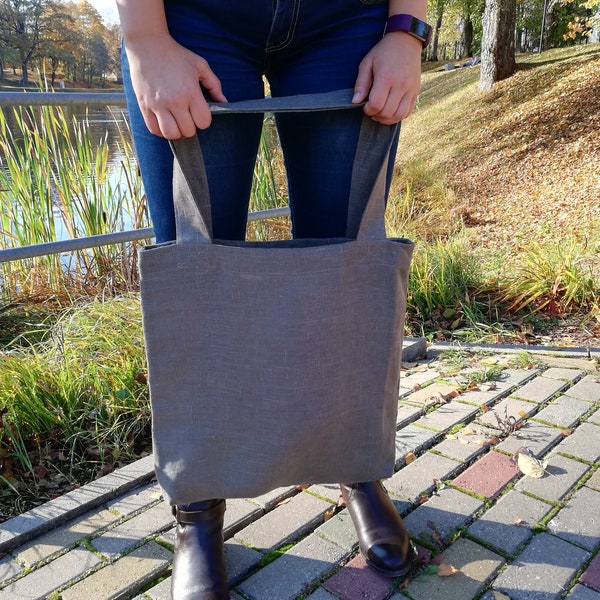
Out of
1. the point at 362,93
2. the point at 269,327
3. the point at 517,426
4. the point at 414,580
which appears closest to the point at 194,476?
the point at 269,327

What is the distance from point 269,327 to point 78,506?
894mm

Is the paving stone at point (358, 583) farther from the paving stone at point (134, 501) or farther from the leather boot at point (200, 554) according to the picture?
the paving stone at point (134, 501)

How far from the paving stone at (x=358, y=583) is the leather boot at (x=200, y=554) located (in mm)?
249

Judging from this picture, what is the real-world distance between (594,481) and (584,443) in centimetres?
22

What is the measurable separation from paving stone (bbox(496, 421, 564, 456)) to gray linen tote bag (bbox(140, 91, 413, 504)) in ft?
2.87

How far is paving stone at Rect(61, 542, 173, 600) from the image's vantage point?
1.31 m

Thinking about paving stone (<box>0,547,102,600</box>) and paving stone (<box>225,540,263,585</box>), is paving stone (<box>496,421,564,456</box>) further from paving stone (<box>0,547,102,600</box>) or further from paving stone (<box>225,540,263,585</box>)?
paving stone (<box>0,547,102,600</box>)

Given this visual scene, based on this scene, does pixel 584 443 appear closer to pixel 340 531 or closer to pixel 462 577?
pixel 462 577

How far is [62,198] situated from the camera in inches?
118

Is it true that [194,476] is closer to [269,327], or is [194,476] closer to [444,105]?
[269,327]

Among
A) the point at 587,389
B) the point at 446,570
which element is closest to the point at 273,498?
the point at 446,570

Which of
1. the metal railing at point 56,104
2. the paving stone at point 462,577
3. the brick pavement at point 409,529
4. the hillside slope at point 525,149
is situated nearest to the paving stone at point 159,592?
the brick pavement at point 409,529

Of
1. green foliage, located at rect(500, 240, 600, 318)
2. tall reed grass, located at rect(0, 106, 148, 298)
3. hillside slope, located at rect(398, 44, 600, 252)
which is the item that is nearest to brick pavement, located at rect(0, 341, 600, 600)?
green foliage, located at rect(500, 240, 600, 318)

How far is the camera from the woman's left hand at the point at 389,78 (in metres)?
1.12
